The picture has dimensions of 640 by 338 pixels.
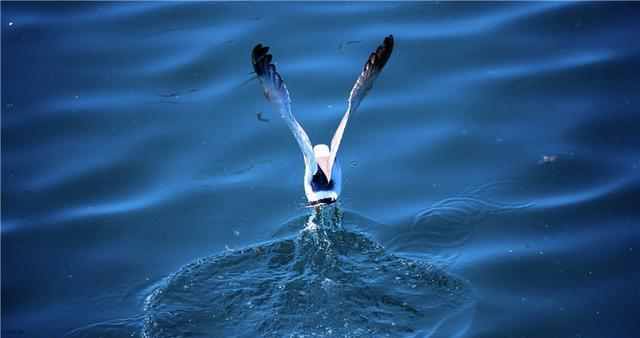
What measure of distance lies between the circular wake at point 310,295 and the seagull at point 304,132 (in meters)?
0.61

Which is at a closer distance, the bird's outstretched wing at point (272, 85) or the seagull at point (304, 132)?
the seagull at point (304, 132)

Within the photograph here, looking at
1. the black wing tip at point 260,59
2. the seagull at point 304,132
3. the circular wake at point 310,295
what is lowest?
the circular wake at point 310,295

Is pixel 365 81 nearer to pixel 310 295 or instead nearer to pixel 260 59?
pixel 260 59

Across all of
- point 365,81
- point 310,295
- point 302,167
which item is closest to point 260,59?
point 365,81

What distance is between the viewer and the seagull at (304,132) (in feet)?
22.9

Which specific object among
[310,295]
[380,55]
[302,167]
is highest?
[380,55]

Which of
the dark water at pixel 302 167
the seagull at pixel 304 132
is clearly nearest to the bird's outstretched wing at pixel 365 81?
the seagull at pixel 304 132

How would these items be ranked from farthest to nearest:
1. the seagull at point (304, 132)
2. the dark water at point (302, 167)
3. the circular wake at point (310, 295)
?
the seagull at point (304, 132) → the dark water at point (302, 167) → the circular wake at point (310, 295)

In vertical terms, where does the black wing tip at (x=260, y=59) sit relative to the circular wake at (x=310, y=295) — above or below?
above

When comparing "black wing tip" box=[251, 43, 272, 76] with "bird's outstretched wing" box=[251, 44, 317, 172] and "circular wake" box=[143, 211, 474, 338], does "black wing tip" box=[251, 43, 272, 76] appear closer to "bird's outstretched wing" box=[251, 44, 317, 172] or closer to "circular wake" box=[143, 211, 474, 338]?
"bird's outstretched wing" box=[251, 44, 317, 172]

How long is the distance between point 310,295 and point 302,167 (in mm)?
1980

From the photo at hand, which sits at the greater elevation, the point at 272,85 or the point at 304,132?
the point at 272,85

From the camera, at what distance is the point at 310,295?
679 cm

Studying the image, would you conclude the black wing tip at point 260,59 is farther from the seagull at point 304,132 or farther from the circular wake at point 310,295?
the circular wake at point 310,295
